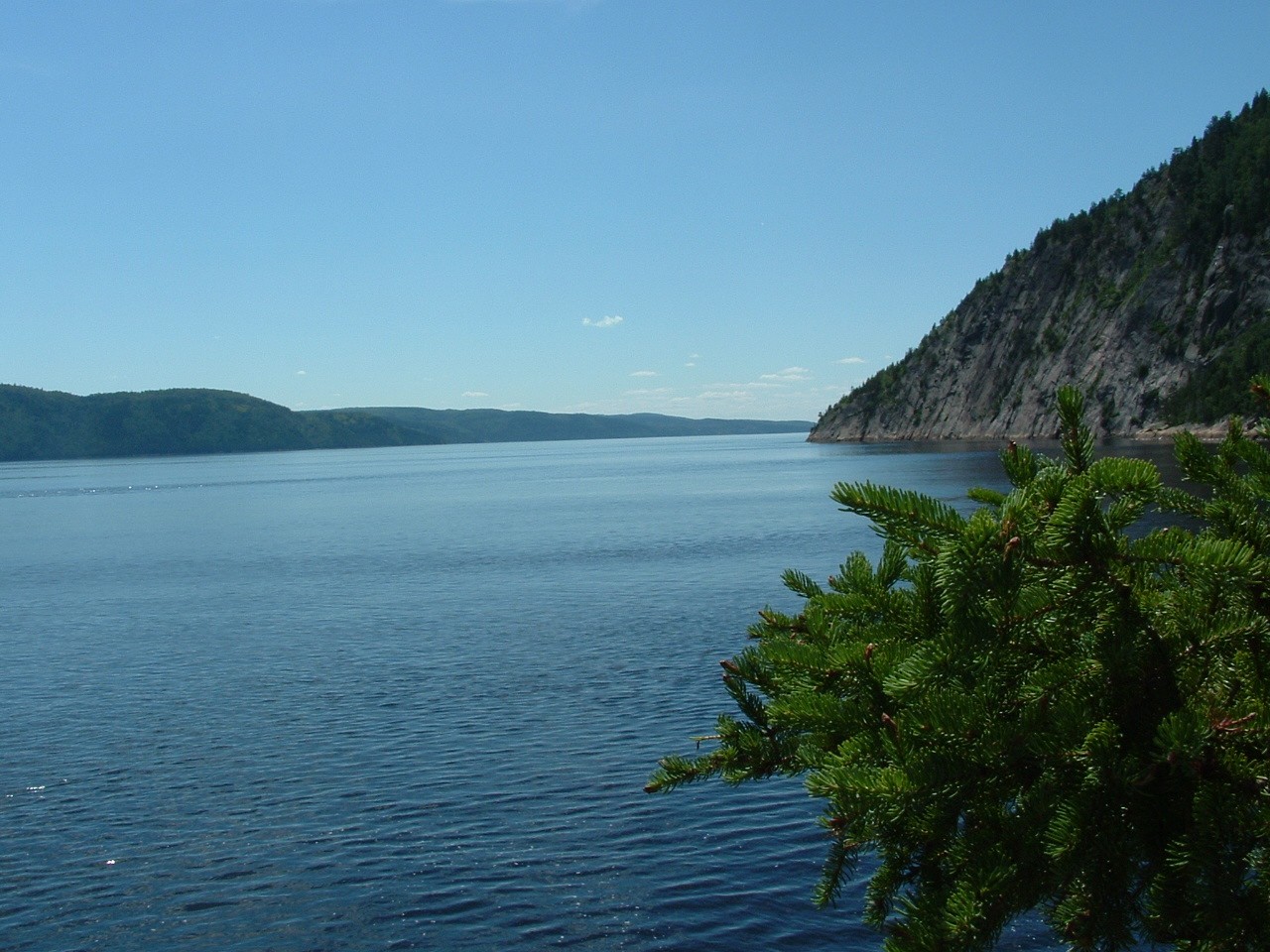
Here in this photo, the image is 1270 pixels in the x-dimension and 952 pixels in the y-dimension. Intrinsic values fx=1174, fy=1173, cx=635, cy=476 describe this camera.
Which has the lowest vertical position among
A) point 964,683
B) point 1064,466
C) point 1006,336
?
point 964,683

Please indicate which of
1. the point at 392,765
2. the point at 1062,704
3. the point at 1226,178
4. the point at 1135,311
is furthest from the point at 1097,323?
the point at 1062,704

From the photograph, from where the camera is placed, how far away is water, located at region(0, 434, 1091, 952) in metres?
13.4

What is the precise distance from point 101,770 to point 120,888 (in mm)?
5432

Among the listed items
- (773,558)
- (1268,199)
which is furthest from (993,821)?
(1268,199)

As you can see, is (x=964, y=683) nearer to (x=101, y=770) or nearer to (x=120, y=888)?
(x=120, y=888)

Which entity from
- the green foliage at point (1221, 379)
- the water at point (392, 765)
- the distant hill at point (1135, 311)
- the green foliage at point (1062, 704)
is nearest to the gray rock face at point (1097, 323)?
the distant hill at point (1135, 311)

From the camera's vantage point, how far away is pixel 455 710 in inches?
883

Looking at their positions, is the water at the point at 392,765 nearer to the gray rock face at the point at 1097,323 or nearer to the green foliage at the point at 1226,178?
the gray rock face at the point at 1097,323

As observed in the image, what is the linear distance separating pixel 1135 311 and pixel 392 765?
14283 cm

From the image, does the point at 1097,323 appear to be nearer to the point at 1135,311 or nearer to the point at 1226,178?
the point at 1135,311

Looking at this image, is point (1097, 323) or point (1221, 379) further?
point (1097, 323)

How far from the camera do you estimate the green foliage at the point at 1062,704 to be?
11.2 ft

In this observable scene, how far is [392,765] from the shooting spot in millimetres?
18953

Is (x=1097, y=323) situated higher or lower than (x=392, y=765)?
higher
